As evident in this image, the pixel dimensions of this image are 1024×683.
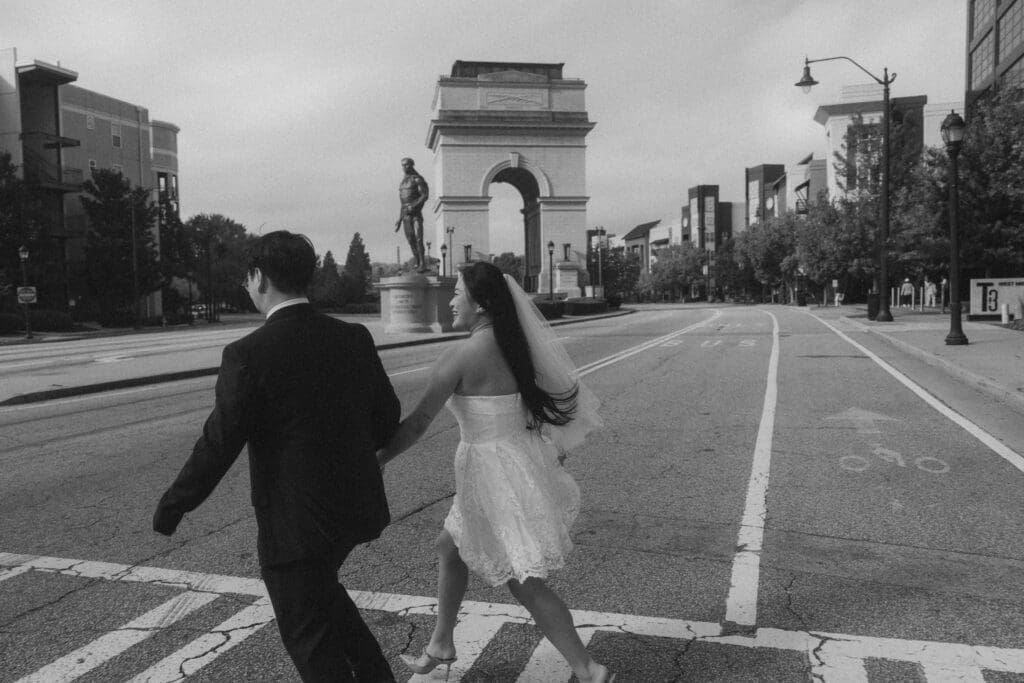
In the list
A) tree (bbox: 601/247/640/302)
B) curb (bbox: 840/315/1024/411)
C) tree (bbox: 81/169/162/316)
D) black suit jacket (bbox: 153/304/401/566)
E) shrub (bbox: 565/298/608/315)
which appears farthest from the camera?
tree (bbox: 601/247/640/302)

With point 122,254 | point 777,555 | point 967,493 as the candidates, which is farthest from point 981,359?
point 122,254

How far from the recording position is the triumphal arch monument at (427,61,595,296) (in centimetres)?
6275

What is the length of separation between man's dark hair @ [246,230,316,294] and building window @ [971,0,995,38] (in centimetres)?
5355

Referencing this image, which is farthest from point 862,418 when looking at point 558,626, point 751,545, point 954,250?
point 954,250

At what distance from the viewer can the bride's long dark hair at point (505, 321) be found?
3.41 meters

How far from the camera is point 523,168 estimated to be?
211 feet

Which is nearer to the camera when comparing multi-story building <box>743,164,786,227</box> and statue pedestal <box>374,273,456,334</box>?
statue pedestal <box>374,273,456,334</box>

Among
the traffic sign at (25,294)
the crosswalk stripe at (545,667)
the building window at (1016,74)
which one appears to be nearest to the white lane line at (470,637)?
the crosswalk stripe at (545,667)

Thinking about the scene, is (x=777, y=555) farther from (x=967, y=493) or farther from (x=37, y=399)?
(x=37, y=399)

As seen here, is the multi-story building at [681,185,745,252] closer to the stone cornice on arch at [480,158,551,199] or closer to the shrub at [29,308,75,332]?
the stone cornice on arch at [480,158,551,199]

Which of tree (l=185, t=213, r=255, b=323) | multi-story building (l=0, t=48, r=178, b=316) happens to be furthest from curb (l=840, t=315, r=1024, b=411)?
tree (l=185, t=213, r=255, b=323)

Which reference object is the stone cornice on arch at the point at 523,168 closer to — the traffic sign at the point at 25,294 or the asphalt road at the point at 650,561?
the traffic sign at the point at 25,294

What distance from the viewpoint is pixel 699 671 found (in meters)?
3.59

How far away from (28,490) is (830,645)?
645 centimetres
